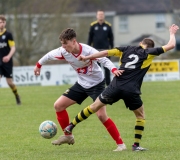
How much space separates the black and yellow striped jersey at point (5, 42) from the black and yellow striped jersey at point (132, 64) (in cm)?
616

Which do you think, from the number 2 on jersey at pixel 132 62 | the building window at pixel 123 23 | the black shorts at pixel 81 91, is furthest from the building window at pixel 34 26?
the number 2 on jersey at pixel 132 62

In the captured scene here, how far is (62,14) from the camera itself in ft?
123

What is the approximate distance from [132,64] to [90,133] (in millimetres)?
2375

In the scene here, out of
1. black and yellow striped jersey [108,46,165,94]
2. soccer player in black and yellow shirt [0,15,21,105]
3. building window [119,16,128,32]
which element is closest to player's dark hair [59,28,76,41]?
black and yellow striped jersey [108,46,165,94]

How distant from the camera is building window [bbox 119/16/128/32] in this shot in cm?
5531

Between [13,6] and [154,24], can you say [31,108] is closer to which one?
[13,6]

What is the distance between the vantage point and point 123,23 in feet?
182

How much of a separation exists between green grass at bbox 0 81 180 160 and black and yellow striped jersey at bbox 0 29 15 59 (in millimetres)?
1287

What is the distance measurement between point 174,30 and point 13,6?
2915 centimetres

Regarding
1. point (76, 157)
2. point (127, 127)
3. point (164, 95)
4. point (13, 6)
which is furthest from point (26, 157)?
point (13, 6)

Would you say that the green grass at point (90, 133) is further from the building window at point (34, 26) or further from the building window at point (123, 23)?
the building window at point (123, 23)

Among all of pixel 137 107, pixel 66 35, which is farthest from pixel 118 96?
pixel 66 35

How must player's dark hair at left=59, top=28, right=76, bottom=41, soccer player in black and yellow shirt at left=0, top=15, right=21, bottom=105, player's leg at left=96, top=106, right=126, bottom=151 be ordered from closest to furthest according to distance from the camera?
1. player's dark hair at left=59, top=28, right=76, bottom=41
2. player's leg at left=96, top=106, right=126, bottom=151
3. soccer player in black and yellow shirt at left=0, top=15, right=21, bottom=105

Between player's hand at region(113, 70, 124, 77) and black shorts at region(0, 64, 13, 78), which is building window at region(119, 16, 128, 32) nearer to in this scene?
black shorts at region(0, 64, 13, 78)
